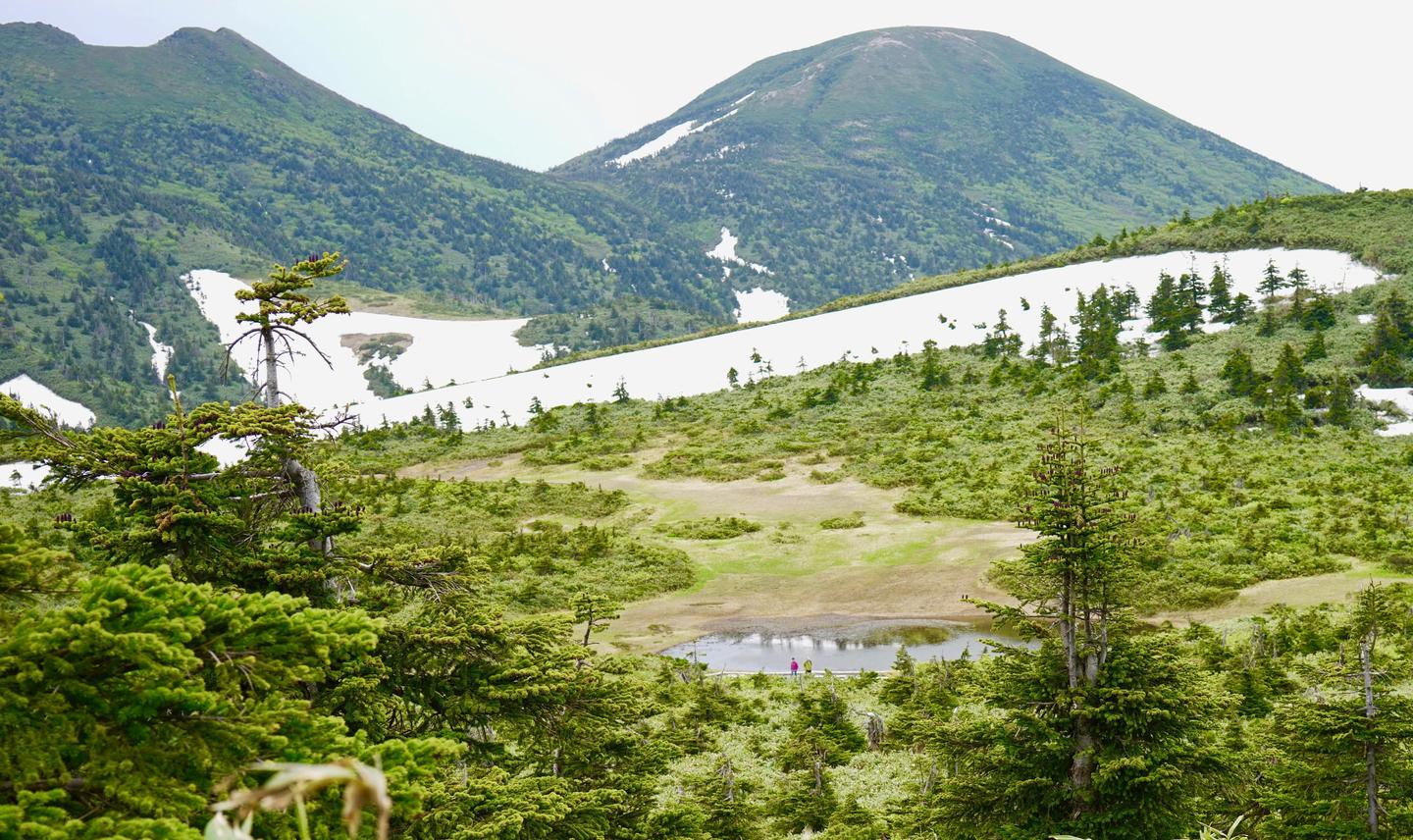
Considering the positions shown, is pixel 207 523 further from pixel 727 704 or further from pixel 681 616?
pixel 681 616

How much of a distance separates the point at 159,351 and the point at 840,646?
135 meters

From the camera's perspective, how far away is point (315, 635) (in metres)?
4.03

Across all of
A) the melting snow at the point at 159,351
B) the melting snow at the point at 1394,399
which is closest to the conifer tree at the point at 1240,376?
the melting snow at the point at 1394,399

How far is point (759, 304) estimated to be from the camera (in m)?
189

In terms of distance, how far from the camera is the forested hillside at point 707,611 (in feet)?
12.0

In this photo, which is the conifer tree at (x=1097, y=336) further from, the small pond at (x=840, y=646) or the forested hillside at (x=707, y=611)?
the small pond at (x=840, y=646)

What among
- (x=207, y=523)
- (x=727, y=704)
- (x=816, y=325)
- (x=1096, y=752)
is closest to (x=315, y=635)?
(x=207, y=523)

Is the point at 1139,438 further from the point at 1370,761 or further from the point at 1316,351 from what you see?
the point at 1370,761

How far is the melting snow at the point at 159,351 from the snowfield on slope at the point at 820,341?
255ft

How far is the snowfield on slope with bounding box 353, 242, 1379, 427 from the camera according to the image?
53.6 m

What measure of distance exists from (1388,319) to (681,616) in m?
33.3

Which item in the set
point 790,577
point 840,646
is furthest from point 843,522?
point 840,646

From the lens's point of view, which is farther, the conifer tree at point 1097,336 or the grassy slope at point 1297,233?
the grassy slope at point 1297,233

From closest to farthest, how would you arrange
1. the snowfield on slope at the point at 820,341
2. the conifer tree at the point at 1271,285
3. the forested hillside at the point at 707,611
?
the forested hillside at the point at 707,611, the conifer tree at the point at 1271,285, the snowfield on slope at the point at 820,341
